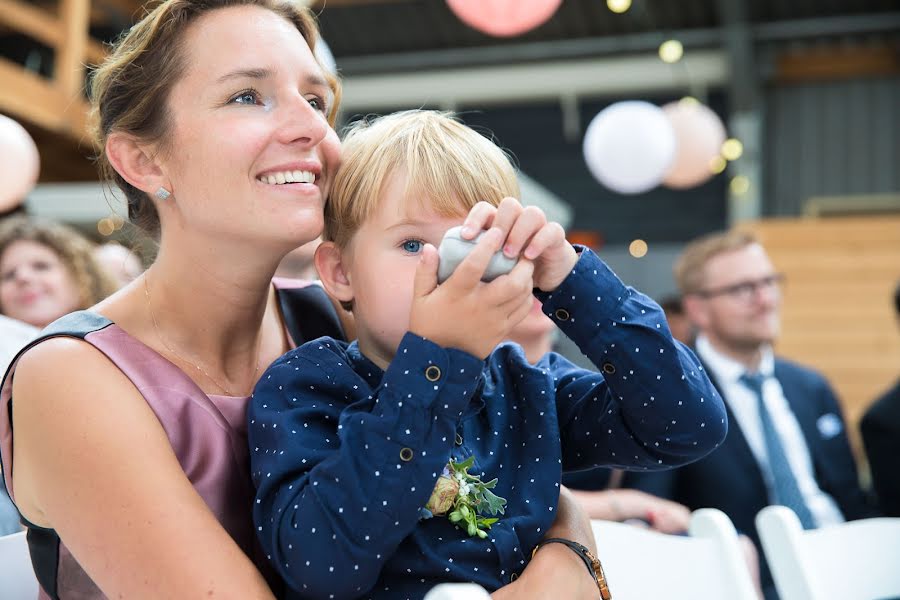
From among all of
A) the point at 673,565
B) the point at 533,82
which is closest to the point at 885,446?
the point at 673,565

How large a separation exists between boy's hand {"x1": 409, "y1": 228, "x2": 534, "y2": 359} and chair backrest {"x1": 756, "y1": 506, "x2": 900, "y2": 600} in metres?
0.79

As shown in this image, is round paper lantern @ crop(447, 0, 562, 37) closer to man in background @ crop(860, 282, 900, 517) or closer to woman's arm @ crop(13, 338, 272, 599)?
man in background @ crop(860, 282, 900, 517)

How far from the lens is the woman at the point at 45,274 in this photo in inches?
157

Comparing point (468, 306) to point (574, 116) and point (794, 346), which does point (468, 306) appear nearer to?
point (794, 346)

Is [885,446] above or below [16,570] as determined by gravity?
below

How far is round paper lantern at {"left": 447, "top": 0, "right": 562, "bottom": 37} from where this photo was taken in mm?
5086

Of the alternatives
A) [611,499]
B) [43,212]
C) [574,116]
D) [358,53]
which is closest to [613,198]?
[574,116]

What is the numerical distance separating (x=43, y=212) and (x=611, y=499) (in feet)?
22.5

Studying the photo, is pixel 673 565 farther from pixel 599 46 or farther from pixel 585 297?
pixel 599 46

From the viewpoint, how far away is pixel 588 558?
1313mm

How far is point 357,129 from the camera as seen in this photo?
5.24 ft

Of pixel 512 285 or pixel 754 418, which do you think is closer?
pixel 512 285

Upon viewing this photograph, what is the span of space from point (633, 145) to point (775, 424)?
4012mm

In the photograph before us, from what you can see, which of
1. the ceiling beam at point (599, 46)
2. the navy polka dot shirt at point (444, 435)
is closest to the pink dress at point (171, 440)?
the navy polka dot shirt at point (444, 435)
